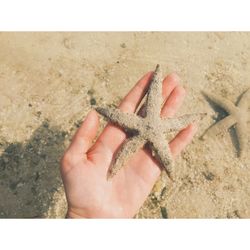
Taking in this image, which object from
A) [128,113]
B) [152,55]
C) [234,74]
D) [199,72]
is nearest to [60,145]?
[128,113]

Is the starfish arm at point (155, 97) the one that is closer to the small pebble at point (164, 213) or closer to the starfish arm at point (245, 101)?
the small pebble at point (164, 213)

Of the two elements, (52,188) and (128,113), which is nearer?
(128,113)

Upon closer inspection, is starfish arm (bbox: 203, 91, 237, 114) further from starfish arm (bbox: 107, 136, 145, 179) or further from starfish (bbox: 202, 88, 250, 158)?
starfish arm (bbox: 107, 136, 145, 179)

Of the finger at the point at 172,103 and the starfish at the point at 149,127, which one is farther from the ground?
the finger at the point at 172,103

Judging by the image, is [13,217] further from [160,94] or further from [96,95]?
[160,94]

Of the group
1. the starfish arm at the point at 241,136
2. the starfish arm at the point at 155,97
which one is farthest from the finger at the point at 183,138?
the starfish arm at the point at 241,136

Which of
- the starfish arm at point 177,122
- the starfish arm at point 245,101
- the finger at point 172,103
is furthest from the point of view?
the starfish arm at point 245,101

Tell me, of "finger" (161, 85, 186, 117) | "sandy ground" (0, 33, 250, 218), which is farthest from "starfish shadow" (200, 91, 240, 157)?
"finger" (161, 85, 186, 117)
